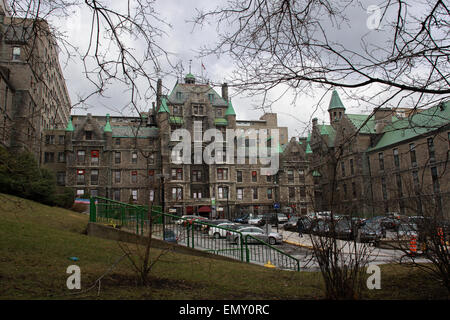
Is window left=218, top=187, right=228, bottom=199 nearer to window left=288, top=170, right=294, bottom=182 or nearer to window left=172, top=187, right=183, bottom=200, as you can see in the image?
window left=172, top=187, right=183, bottom=200

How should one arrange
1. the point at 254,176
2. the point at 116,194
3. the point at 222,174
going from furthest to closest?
the point at 254,176 < the point at 222,174 < the point at 116,194

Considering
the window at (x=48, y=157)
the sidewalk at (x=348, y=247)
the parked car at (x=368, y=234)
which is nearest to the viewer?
the parked car at (x=368, y=234)

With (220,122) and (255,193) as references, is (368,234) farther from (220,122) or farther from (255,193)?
(220,122)

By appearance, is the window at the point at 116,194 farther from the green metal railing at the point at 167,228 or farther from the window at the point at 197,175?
the green metal railing at the point at 167,228

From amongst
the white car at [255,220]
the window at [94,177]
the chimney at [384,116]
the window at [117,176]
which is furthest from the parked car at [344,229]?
the window at [94,177]

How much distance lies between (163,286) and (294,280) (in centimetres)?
352

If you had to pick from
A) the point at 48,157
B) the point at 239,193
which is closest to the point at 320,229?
the point at 239,193

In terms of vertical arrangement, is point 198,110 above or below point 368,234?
above

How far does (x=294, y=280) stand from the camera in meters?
8.80

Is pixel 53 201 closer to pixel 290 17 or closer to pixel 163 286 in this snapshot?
pixel 163 286

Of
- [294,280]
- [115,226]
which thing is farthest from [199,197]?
[294,280]

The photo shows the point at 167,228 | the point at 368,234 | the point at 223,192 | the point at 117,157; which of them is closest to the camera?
the point at 368,234

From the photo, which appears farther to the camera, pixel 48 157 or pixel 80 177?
pixel 48 157

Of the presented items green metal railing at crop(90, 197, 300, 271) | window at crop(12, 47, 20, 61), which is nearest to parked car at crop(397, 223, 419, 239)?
green metal railing at crop(90, 197, 300, 271)
